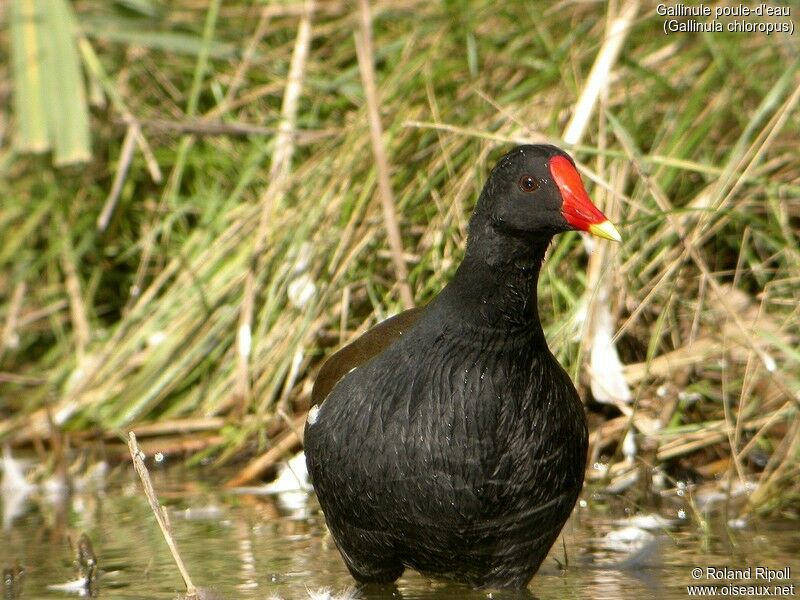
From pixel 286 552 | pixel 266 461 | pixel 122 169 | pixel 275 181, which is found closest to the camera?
pixel 286 552

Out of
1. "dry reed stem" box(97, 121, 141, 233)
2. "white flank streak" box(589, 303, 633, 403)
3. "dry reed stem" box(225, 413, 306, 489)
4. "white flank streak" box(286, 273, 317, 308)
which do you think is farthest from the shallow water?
"dry reed stem" box(97, 121, 141, 233)

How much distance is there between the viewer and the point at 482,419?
2633mm

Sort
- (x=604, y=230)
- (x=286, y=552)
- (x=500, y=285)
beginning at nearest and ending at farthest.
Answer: (x=604, y=230)
(x=500, y=285)
(x=286, y=552)

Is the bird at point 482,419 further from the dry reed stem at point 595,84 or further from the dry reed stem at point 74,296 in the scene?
the dry reed stem at point 74,296

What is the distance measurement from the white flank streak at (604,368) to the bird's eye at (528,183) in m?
1.30

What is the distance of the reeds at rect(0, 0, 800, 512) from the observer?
386 centimetres

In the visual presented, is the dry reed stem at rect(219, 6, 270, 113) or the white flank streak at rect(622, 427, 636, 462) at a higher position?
the dry reed stem at rect(219, 6, 270, 113)

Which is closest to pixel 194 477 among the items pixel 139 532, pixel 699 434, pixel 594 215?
pixel 139 532

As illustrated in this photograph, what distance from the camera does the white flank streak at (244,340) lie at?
432 cm

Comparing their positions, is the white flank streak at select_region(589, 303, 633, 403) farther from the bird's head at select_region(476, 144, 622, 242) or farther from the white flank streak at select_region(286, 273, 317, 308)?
the bird's head at select_region(476, 144, 622, 242)

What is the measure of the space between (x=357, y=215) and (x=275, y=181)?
1.42 feet

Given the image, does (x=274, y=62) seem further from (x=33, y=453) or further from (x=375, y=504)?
(x=375, y=504)

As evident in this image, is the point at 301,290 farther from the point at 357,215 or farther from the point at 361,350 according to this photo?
the point at 361,350
